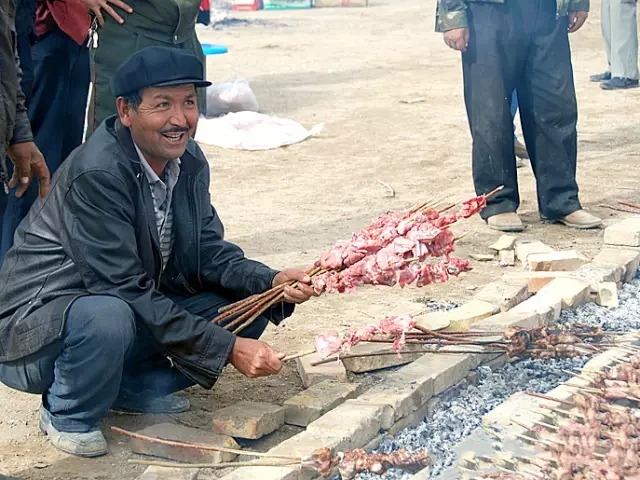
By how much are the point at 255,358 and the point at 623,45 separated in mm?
9011

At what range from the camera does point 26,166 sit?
4.04 meters

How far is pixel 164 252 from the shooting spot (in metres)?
4.34

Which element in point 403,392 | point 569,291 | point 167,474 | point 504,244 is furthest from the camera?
point 504,244

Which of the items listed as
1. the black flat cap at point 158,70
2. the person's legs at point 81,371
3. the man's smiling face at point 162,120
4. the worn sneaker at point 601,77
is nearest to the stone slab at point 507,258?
the man's smiling face at point 162,120

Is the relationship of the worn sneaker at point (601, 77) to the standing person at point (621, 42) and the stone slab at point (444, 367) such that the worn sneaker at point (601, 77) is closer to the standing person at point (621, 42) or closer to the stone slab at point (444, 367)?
the standing person at point (621, 42)

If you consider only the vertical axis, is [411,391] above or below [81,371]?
below

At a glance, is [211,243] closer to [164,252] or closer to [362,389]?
[164,252]

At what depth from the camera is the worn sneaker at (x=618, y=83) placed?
39.3 ft

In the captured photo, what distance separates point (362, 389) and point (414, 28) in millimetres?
14571

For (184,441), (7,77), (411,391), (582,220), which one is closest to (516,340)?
(411,391)

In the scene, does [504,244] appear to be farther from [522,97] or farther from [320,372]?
[320,372]

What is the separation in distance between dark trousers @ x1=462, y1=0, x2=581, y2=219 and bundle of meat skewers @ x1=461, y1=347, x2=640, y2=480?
303 cm

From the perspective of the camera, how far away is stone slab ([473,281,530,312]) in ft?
16.6

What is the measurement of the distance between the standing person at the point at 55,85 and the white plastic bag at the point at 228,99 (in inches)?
185
